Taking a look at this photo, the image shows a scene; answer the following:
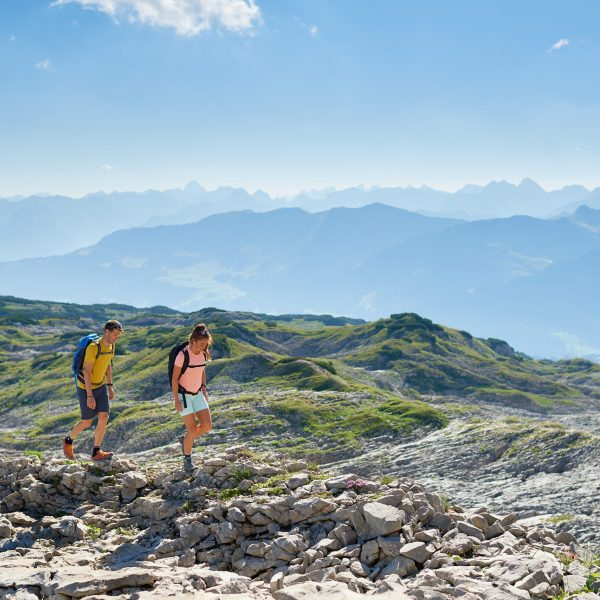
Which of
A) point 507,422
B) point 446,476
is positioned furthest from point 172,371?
point 507,422

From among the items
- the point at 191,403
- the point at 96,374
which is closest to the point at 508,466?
the point at 191,403

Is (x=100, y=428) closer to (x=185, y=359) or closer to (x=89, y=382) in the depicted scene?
(x=89, y=382)

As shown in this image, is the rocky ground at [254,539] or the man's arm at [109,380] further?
the man's arm at [109,380]

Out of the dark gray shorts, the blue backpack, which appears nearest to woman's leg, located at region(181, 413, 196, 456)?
the dark gray shorts

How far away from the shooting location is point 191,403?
19.5 meters

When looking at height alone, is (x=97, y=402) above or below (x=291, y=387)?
above

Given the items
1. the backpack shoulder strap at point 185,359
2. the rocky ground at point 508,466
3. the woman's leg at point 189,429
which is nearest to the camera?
the backpack shoulder strap at point 185,359

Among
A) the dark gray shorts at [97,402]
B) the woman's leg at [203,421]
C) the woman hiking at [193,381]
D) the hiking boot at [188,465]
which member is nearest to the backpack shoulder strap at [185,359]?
the woman hiking at [193,381]

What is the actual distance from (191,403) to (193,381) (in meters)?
0.74

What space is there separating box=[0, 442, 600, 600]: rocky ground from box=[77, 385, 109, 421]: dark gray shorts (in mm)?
2200

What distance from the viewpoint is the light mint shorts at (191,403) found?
19.5 metres

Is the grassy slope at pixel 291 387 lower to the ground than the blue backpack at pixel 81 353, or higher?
lower

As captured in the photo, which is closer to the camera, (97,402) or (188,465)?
(97,402)

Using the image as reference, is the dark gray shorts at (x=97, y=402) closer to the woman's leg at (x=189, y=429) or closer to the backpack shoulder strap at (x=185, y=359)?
the woman's leg at (x=189, y=429)
